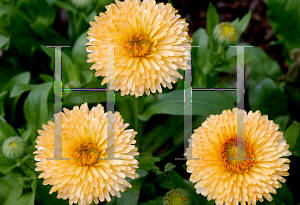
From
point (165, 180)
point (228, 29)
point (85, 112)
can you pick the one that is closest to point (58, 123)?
point (85, 112)

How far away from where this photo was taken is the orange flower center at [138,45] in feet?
4.80

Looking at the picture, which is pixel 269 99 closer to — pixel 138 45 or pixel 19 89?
pixel 138 45

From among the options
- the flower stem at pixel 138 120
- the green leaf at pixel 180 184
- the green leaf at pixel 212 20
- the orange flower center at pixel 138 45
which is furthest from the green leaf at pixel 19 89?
the green leaf at pixel 212 20

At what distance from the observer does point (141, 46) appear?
58.4 inches

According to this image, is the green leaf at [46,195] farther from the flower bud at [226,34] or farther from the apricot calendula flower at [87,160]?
the flower bud at [226,34]

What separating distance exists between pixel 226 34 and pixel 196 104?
492mm

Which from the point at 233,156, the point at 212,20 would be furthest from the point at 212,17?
the point at 233,156

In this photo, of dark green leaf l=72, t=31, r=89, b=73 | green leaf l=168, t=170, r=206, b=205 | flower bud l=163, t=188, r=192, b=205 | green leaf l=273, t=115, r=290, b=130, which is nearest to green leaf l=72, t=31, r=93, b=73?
dark green leaf l=72, t=31, r=89, b=73

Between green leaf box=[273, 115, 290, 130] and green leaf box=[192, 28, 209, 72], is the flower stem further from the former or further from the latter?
green leaf box=[273, 115, 290, 130]

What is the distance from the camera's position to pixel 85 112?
146 centimetres

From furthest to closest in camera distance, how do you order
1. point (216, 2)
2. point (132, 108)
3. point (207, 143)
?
point (216, 2) → point (132, 108) → point (207, 143)

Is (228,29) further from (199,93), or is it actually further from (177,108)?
(177,108)

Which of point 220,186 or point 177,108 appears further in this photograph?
point 177,108

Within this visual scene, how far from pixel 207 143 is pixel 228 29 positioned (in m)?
0.82
